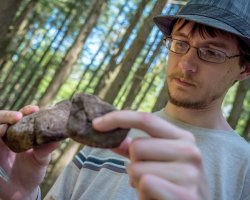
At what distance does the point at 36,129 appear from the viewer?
1896 mm

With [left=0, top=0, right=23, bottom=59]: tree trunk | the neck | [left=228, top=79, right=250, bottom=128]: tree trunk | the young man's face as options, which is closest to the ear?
the young man's face

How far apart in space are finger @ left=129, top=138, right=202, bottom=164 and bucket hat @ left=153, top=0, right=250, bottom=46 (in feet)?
4.31

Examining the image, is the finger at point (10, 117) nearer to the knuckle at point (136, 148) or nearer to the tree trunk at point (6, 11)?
the knuckle at point (136, 148)

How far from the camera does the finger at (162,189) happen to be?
137 cm

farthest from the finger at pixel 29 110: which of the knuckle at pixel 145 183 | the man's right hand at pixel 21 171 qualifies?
the knuckle at pixel 145 183

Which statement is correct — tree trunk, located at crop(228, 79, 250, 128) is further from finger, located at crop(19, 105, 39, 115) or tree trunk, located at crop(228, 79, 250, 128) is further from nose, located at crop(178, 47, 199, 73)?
finger, located at crop(19, 105, 39, 115)

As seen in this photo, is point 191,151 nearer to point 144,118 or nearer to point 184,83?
point 144,118

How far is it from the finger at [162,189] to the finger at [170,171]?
2 cm

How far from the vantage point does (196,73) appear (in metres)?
2.65

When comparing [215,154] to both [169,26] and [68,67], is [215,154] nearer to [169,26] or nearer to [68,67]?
[169,26]

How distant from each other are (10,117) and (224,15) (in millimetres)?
1496

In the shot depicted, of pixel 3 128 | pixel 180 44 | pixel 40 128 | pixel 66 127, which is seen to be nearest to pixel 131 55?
pixel 180 44

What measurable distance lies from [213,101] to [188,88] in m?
0.25

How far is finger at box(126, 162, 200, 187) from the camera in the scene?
139 cm
